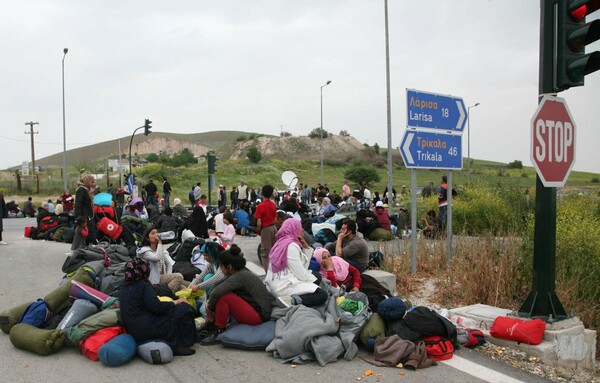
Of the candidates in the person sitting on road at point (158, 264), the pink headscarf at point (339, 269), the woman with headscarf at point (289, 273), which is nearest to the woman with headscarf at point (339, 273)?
the pink headscarf at point (339, 269)

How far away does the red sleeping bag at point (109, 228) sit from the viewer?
11969mm

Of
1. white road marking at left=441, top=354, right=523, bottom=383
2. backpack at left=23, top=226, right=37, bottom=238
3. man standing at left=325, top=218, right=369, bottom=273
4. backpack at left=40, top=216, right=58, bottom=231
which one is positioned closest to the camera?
white road marking at left=441, top=354, right=523, bottom=383

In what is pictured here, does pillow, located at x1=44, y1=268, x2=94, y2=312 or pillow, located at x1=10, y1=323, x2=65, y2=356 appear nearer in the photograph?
pillow, located at x1=10, y1=323, x2=65, y2=356

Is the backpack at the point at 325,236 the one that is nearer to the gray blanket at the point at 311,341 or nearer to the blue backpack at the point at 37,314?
the gray blanket at the point at 311,341

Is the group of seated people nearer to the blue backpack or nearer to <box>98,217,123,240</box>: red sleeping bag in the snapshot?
the blue backpack

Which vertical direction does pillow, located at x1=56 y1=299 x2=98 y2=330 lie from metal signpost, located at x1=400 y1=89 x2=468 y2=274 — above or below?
below

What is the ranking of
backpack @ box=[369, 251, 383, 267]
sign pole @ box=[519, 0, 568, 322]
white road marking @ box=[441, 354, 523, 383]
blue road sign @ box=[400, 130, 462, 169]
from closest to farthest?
white road marking @ box=[441, 354, 523, 383] < sign pole @ box=[519, 0, 568, 322] < blue road sign @ box=[400, 130, 462, 169] < backpack @ box=[369, 251, 383, 267]

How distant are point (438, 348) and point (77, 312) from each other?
3934 millimetres

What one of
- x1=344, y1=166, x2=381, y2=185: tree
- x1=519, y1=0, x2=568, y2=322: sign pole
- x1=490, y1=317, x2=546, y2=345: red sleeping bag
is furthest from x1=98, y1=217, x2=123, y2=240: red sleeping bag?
x1=344, y1=166, x2=381, y2=185: tree

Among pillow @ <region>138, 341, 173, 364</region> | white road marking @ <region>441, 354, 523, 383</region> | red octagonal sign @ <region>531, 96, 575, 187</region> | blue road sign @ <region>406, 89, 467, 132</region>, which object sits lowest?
white road marking @ <region>441, 354, 523, 383</region>

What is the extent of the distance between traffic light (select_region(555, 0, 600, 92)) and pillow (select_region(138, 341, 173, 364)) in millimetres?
4830

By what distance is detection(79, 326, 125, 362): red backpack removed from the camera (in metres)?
5.35

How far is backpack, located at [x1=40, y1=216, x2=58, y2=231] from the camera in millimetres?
16016

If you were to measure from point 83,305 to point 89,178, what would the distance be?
5.88 metres
